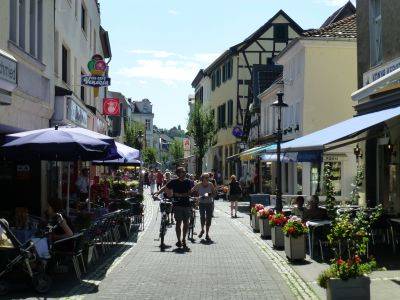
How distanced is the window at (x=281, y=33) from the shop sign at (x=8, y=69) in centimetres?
3483

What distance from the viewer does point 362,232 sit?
29.8 feet

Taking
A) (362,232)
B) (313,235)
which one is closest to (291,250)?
(313,235)

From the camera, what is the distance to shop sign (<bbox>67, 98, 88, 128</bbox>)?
19.6 metres

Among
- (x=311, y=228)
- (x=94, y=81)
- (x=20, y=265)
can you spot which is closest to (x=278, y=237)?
(x=311, y=228)

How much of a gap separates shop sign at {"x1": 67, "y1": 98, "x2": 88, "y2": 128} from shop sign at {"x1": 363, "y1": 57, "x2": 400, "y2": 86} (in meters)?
8.63

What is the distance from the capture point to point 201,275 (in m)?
10.5

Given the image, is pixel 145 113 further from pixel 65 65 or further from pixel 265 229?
pixel 265 229

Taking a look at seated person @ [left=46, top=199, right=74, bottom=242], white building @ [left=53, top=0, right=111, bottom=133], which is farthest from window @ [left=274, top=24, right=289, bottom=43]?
seated person @ [left=46, top=199, right=74, bottom=242]

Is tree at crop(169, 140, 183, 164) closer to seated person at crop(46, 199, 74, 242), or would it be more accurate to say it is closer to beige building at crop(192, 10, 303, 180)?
beige building at crop(192, 10, 303, 180)

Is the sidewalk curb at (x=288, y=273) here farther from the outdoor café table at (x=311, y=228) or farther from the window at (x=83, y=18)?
the window at (x=83, y=18)

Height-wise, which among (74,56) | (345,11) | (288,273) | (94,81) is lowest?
(288,273)

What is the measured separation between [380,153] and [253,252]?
6.32 meters

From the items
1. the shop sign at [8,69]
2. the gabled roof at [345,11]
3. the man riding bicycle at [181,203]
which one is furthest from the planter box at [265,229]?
the gabled roof at [345,11]

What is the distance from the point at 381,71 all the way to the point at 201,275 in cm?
854
